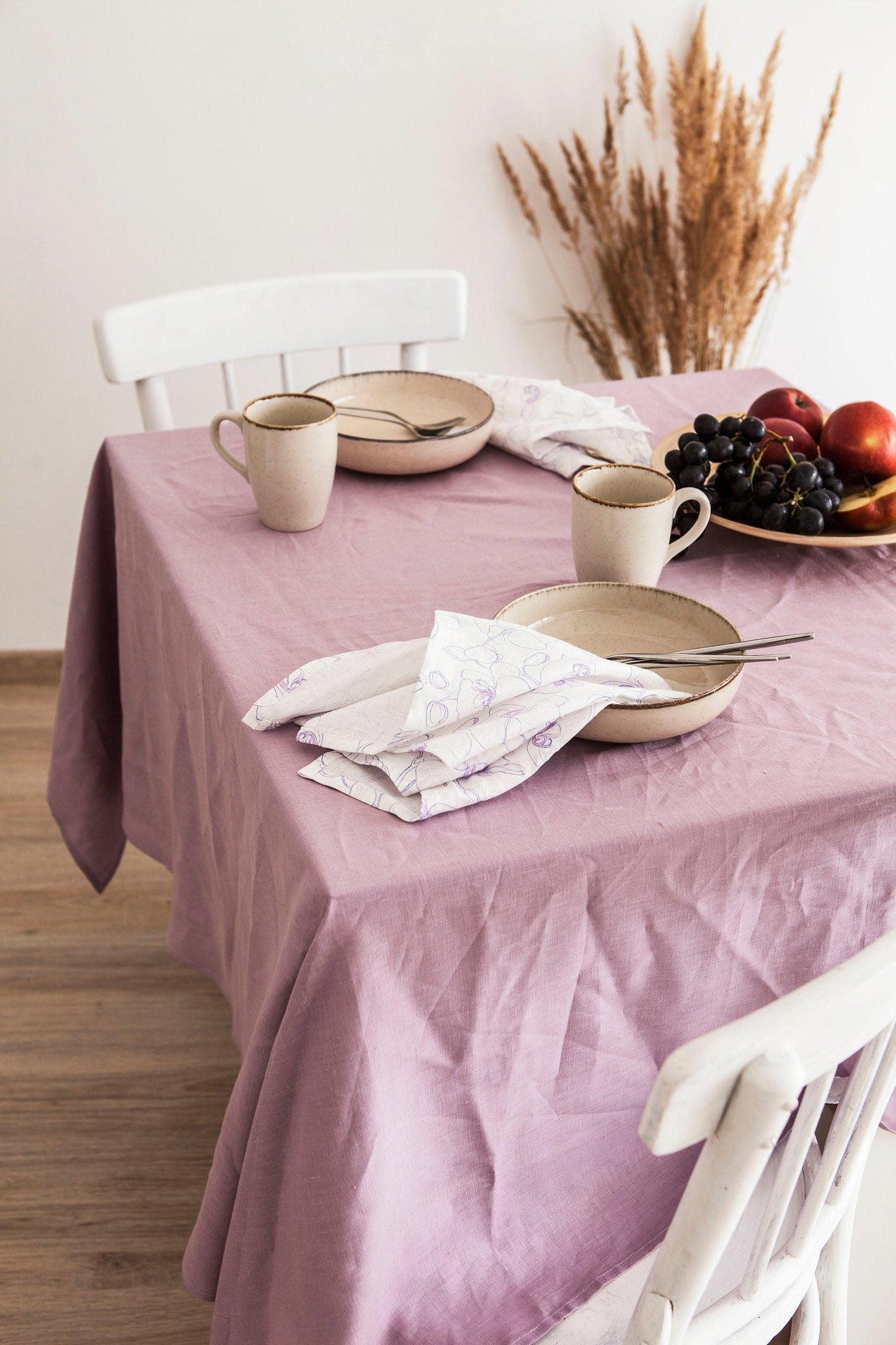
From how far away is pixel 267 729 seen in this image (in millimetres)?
768

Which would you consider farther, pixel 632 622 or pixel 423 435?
pixel 423 435

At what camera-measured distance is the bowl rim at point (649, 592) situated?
73cm

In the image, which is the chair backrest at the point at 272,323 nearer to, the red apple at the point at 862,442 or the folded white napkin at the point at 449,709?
the red apple at the point at 862,442

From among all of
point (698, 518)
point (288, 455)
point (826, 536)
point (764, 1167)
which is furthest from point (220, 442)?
point (764, 1167)

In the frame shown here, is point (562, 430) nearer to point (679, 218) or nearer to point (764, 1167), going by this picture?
point (764, 1167)

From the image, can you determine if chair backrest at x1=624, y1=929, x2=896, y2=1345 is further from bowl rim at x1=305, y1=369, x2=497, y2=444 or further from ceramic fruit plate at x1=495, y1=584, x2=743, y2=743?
bowl rim at x1=305, y1=369, x2=497, y2=444

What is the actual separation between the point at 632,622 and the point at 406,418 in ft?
1.49

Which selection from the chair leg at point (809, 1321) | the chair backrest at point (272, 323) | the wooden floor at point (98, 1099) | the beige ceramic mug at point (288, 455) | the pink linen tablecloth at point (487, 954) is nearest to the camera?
the pink linen tablecloth at point (487, 954)

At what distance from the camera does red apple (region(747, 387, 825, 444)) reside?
1.08 m

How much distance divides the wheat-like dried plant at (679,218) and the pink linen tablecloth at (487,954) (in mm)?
1458

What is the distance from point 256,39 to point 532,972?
71.1 inches

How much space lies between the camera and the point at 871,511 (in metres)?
0.99

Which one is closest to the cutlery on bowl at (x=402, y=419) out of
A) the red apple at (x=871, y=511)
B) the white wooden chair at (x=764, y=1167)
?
the red apple at (x=871, y=511)

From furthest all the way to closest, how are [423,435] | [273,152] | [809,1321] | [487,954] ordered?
[273,152] < [423,435] < [809,1321] < [487,954]
